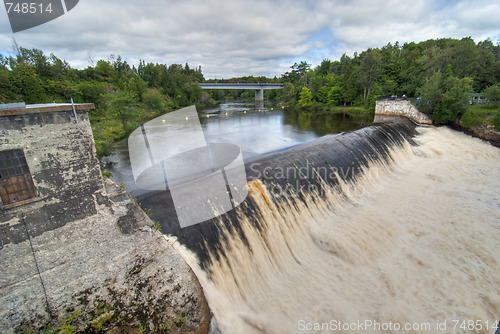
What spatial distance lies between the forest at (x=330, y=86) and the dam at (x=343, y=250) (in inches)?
452

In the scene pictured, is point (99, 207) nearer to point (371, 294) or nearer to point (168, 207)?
point (168, 207)

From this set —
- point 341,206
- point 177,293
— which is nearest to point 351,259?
point 341,206

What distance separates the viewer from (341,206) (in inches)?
399

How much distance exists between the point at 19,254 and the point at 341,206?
1015 centimetres

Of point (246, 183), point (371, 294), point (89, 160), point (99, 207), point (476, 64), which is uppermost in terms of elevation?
point (476, 64)

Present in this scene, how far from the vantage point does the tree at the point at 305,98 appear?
51906mm

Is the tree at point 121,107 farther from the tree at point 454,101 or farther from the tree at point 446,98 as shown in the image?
the tree at point 454,101

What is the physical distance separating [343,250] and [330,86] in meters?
49.1

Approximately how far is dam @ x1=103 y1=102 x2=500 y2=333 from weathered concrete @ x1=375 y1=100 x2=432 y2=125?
13.4 m

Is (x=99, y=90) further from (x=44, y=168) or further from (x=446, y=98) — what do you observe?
(x=446, y=98)

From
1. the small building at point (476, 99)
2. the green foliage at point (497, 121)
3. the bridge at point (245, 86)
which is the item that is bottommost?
the green foliage at point (497, 121)

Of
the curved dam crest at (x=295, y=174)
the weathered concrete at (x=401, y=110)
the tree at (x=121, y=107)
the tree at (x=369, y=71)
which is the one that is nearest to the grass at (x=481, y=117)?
the weathered concrete at (x=401, y=110)

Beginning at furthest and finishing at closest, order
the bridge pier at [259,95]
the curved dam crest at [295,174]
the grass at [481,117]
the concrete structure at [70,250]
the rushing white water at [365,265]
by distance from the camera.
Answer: the bridge pier at [259,95] < the grass at [481,117] < the curved dam crest at [295,174] < the rushing white water at [365,265] < the concrete structure at [70,250]

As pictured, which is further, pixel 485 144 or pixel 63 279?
pixel 485 144
